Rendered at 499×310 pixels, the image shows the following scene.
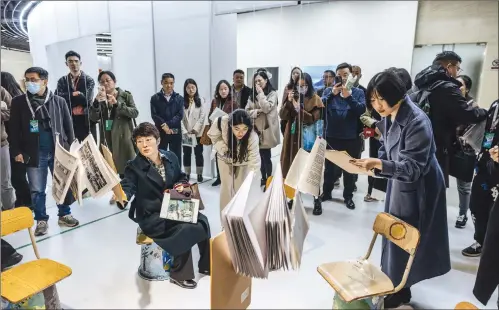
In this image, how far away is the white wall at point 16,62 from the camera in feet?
2.36

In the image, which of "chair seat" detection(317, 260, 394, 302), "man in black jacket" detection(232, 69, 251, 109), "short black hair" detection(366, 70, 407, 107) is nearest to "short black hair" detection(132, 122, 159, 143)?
"man in black jacket" detection(232, 69, 251, 109)

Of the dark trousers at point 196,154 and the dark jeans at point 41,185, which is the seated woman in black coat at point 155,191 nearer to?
the dark trousers at point 196,154

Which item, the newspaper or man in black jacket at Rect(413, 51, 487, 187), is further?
man in black jacket at Rect(413, 51, 487, 187)

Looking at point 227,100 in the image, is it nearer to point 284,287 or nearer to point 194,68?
point 194,68

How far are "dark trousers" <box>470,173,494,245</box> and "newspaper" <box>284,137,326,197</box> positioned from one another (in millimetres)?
814

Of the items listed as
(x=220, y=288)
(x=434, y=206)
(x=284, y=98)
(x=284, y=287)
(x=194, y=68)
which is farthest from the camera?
(x=284, y=287)

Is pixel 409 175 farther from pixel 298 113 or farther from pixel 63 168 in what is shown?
pixel 63 168

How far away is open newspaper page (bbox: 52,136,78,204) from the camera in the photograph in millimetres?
794

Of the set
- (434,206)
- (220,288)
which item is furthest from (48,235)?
(434,206)

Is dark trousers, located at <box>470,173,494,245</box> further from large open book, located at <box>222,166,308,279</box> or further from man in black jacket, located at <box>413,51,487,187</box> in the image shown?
large open book, located at <box>222,166,308,279</box>

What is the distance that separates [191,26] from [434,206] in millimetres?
939

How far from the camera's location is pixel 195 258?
86 centimetres

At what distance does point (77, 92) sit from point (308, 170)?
636 millimetres

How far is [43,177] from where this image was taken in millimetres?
814
